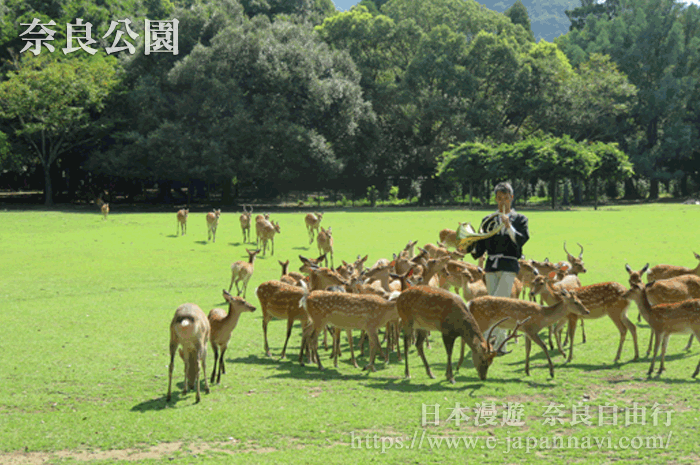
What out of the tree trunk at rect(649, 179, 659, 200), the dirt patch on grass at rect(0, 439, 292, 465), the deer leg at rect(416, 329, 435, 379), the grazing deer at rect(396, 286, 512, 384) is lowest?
the dirt patch on grass at rect(0, 439, 292, 465)

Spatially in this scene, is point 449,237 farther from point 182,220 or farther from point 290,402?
point 290,402

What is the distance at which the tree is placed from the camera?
4297cm

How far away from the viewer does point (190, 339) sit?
23.9ft

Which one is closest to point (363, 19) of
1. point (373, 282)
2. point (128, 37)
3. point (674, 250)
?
point (128, 37)

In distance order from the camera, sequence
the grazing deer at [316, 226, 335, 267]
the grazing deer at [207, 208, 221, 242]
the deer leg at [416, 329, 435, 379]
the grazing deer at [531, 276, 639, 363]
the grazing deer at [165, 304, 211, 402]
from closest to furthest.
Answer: the grazing deer at [165, 304, 211, 402] < the deer leg at [416, 329, 435, 379] < the grazing deer at [531, 276, 639, 363] < the grazing deer at [316, 226, 335, 267] < the grazing deer at [207, 208, 221, 242]

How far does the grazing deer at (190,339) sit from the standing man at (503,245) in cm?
420

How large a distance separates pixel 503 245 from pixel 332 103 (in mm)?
39785

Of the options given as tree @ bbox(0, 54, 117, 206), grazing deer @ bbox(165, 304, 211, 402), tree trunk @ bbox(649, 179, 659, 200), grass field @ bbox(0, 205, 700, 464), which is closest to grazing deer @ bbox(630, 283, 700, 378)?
grass field @ bbox(0, 205, 700, 464)

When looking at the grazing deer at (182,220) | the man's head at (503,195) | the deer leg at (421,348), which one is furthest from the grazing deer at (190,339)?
the grazing deer at (182,220)

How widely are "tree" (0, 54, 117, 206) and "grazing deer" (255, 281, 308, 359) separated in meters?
39.3

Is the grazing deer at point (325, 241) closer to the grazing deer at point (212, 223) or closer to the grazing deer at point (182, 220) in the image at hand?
the grazing deer at point (212, 223)

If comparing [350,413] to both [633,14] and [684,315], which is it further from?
[633,14]

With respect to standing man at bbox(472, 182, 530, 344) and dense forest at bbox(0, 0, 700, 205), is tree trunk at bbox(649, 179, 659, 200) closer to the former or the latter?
dense forest at bbox(0, 0, 700, 205)

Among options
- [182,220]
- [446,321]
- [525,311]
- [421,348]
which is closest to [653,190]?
[182,220]
